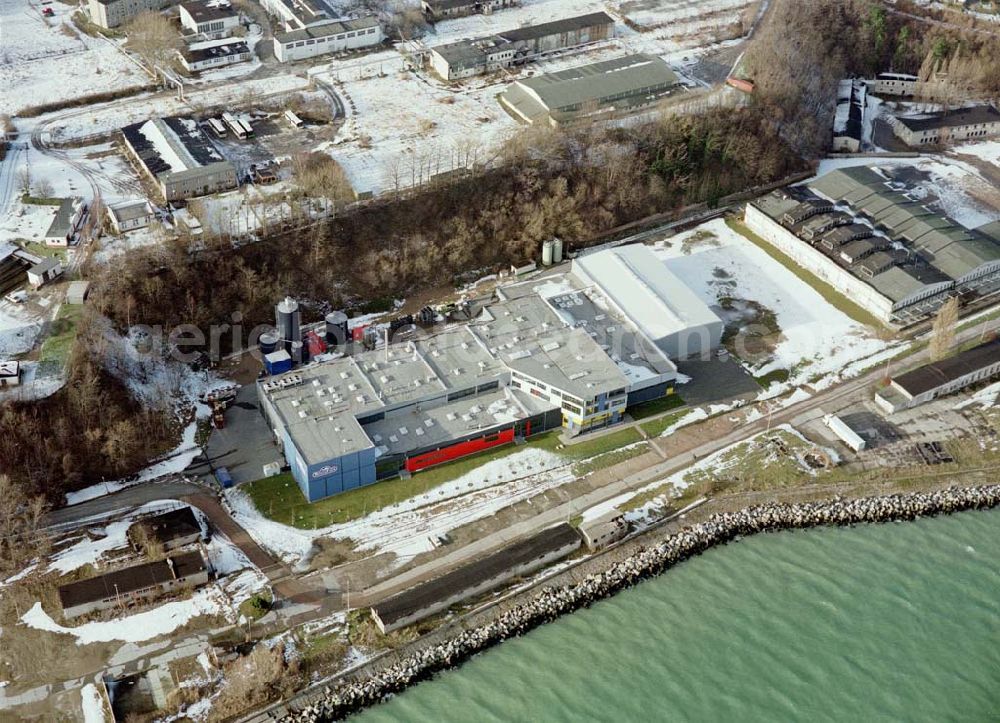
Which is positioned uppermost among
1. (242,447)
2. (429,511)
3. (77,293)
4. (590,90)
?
(590,90)

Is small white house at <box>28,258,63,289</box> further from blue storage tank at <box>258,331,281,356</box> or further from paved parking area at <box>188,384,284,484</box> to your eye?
paved parking area at <box>188,384,284,484</box>

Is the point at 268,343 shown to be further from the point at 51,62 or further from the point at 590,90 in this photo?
the point at 51,62

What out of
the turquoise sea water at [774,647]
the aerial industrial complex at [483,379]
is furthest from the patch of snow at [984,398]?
the aerial industrial complex at [483,379]

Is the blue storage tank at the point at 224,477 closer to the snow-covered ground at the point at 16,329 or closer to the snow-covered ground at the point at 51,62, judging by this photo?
the snow-covered ground at the point at 16,329

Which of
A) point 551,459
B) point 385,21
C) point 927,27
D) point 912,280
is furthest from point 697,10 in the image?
point 551,459

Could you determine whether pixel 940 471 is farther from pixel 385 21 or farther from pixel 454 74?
pixel 385 21

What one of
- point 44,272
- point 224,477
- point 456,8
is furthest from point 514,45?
point 224,477
